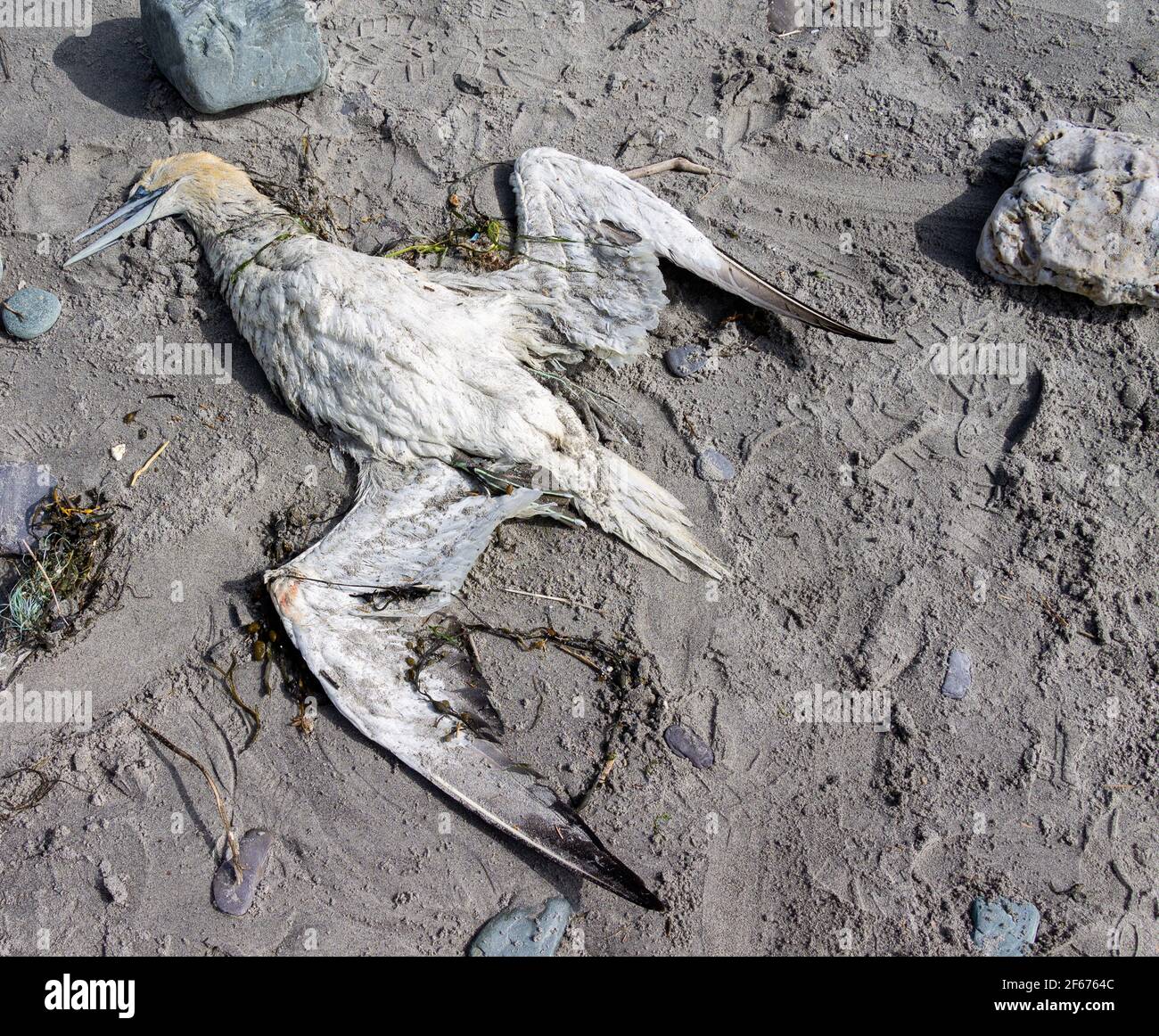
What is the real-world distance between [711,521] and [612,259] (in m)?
1.27

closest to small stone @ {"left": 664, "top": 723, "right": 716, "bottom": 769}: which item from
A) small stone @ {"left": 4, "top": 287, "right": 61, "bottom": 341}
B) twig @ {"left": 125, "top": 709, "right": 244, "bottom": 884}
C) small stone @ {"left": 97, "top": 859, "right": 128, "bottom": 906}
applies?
twig @ {"left": 125, "top": 709, "right": 244, "bottom": 884}

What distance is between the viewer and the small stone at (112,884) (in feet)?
11.5


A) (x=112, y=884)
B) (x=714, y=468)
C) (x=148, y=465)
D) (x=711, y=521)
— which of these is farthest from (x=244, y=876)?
(x=714, y=468)

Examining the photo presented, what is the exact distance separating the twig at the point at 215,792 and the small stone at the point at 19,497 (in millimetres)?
951

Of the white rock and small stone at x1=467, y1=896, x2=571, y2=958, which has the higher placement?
the white rock

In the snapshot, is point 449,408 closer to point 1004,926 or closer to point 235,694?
point 235,694

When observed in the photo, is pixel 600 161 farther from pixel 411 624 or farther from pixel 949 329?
pixel 411 624

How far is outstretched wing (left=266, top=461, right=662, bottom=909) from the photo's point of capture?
341cm

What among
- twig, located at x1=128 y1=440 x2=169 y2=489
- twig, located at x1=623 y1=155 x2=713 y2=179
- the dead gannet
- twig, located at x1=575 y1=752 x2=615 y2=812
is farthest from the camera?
twig, located at x1=623 y1=155 x2=713 y2=179

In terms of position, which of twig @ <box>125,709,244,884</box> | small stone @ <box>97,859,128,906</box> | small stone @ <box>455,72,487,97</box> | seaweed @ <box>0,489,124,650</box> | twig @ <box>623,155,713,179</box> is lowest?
small stone @ <box>97,859,128,906</box>

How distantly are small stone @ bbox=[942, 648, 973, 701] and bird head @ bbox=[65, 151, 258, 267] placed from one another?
385 cm

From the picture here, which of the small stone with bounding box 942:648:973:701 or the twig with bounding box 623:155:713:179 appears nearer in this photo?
the small stone with bounding box 942:648:973:701

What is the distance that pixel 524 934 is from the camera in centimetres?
347

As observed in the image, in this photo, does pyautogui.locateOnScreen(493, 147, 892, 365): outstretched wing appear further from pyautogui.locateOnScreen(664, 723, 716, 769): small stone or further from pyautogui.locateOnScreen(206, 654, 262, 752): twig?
pyautogui.locateOnScreen(206, 654, 262, 752): twig
